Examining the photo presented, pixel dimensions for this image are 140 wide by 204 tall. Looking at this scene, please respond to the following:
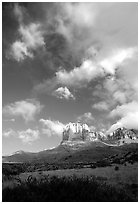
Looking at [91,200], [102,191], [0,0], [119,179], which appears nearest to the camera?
[91,200]

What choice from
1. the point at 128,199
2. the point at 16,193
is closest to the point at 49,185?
the point at 16,193

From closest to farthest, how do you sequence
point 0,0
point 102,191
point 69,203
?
point 69,203 < point 102,191 < point 0,0

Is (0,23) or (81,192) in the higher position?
(0,23)

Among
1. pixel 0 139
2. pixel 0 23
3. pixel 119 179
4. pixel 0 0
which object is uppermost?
pixel 0 0

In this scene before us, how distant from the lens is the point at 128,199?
1024 cm

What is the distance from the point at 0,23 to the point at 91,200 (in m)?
9.42

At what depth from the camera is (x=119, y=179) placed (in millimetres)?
14109

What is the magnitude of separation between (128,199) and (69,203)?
2.84 metres

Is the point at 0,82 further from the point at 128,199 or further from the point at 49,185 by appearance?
the point at 128,199

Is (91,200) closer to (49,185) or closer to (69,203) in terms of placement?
(69,203)

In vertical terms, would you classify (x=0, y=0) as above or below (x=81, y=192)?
above

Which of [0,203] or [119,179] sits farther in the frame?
[119,179]

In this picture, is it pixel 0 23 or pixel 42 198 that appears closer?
pixel 42 198

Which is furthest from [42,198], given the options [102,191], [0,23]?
[0,23]
